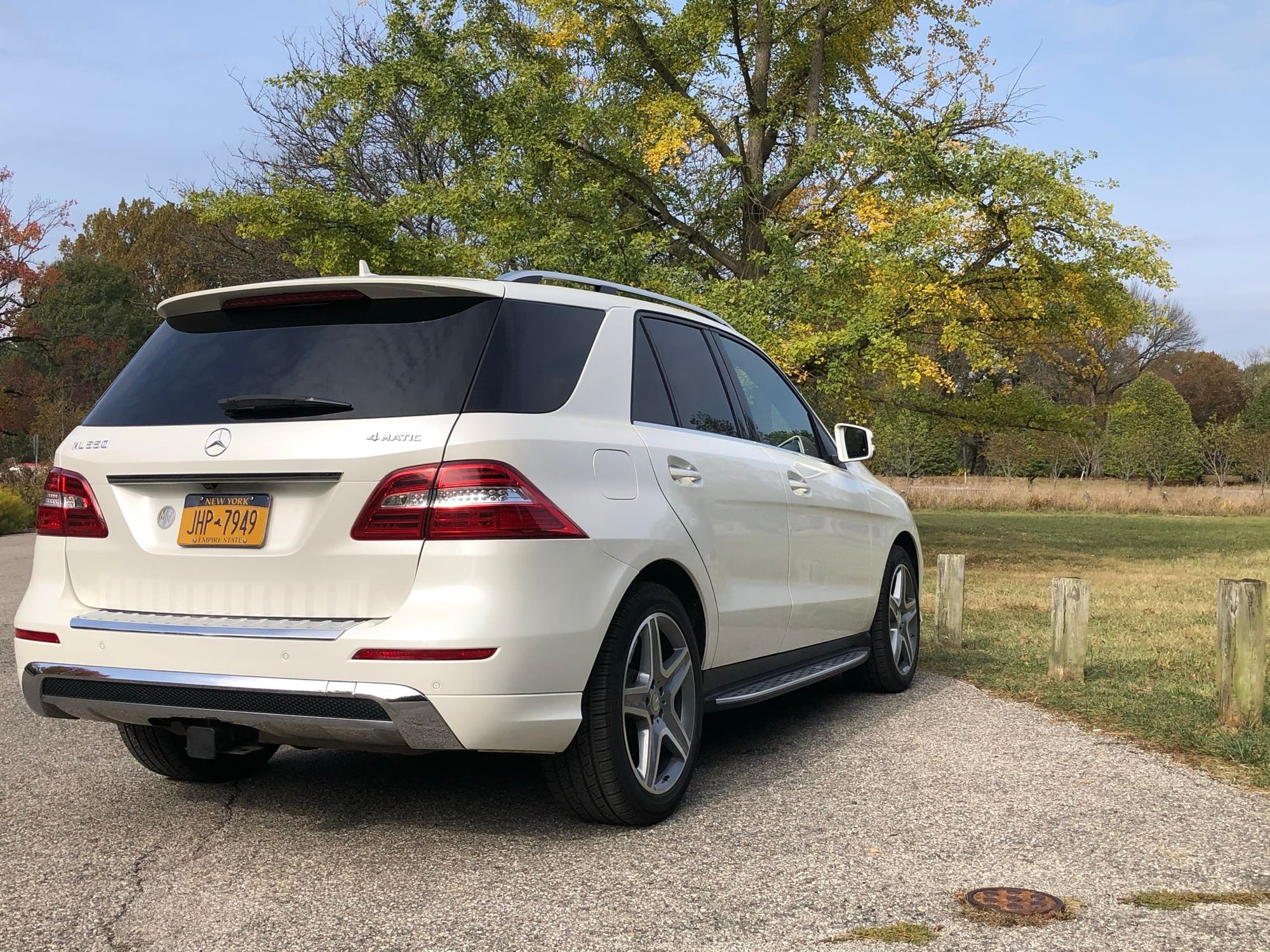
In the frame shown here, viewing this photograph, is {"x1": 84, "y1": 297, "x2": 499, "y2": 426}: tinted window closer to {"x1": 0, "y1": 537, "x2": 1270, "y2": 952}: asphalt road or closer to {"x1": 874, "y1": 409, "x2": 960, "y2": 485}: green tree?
{"x1": 0, "y1": 537, "x2": 1270, "y2": 952}: asphalt road

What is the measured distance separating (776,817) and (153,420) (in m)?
2.60

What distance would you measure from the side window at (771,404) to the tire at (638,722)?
1543 mm

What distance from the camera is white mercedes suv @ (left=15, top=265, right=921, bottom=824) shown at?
363 centimetres

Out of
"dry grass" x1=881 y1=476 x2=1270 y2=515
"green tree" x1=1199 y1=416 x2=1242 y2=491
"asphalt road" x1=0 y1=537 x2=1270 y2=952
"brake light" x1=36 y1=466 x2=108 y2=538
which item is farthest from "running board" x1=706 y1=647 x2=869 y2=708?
"green tree" x1=1199 y1=416 x2=1242 y2=491

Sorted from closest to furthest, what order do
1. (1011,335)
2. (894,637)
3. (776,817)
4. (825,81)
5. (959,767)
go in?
(776,817)
(959,767)
(894,637)
(1011,335)
(825,81)

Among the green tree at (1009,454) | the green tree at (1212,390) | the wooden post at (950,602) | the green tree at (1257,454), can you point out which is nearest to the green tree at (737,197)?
the wooden post at (950,602)

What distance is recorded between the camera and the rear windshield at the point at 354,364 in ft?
12.6

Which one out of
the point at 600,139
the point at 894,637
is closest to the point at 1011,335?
the point at 600,139

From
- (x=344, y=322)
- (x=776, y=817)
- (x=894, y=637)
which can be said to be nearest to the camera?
(x=344, y=322)

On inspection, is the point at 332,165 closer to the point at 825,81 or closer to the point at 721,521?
the point at 825,81

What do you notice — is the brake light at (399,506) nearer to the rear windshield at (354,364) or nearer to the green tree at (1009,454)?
the rear windshield at (354,364)

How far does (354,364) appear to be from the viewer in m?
3.92

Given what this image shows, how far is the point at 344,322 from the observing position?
403 centimetres

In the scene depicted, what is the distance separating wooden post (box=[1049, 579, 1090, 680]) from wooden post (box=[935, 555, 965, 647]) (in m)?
1.57
